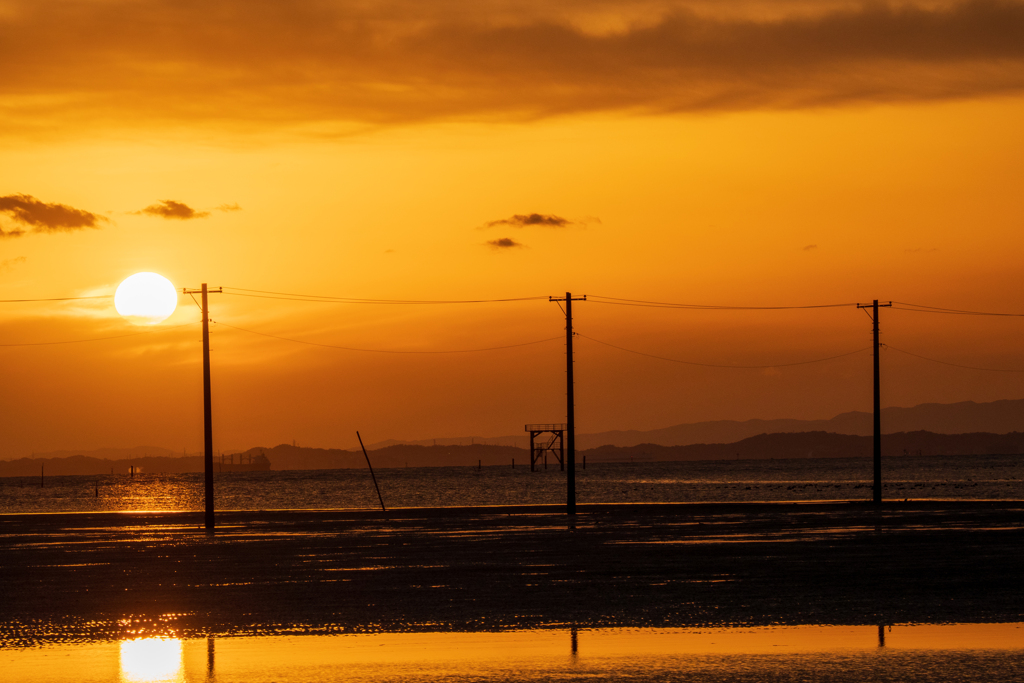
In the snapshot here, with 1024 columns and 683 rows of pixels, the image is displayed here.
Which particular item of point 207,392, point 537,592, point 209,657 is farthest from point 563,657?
point 207,392

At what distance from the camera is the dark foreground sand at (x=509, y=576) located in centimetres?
1645

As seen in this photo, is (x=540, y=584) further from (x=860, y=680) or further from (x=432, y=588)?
(x=860, y=680)

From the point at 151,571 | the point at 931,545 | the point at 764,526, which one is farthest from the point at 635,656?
the point at 764,526

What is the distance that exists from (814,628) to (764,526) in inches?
941

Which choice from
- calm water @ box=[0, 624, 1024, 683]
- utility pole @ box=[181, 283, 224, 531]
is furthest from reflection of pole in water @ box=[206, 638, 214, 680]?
utility pole @ box=[181, 283, 224, 531]

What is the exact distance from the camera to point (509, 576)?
22562 millimetres

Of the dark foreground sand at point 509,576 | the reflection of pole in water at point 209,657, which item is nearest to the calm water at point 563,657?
the reflection of pole in water at point 209,657

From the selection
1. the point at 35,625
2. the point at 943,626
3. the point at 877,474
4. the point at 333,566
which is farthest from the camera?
the point at 877,474

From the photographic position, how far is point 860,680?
11250 millimetres

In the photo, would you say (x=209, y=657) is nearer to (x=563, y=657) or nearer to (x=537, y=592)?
(x=563, y=657)

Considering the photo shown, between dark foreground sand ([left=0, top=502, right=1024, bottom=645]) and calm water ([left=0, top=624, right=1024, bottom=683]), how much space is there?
1.01m

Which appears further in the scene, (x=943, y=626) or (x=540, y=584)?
(x=540, y=584)

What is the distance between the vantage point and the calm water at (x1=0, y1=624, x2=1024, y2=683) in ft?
38.7

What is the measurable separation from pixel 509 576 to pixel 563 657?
970 cm
